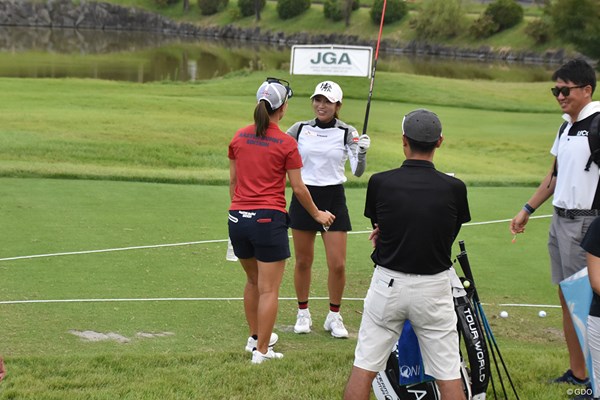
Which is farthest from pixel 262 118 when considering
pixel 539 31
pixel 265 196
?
pixel 539 31

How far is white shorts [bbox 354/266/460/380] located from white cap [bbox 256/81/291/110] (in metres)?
1.70

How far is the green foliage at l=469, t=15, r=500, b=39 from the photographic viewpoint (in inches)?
3127

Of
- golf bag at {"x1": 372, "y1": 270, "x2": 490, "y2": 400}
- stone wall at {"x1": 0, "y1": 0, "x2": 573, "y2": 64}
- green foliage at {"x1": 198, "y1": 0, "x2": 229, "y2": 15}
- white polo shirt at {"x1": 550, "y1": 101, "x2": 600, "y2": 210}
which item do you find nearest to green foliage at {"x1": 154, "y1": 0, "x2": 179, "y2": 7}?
stone wall at {"x1": 0, "y1": 0, "x2": 573, "y2": 64}

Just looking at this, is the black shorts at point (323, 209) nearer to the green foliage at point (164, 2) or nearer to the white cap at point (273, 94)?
the white cap at point (273, 94)

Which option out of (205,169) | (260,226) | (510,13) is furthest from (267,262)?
(510,13)

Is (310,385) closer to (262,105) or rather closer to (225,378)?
(225,378)

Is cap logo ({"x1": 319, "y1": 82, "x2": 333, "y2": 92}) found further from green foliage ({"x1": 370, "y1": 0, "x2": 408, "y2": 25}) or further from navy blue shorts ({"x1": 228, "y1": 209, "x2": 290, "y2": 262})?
green foliage ({"x1": 370, "y1": 0, "x2": 408, "y2": 25})

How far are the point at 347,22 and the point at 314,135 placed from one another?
83418 millimetres

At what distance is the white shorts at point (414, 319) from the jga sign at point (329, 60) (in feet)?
52.8

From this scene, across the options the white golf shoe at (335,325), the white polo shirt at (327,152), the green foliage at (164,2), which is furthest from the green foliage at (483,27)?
the white golf shoe at (335,325)

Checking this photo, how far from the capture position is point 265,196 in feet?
18.9

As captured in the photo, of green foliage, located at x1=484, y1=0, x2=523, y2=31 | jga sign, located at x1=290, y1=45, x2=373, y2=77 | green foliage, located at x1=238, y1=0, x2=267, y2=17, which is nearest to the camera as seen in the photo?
jga sign, located at x1=290, y1=45, x2=373, y2=77

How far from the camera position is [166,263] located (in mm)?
8344

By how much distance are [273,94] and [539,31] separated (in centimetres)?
7358
